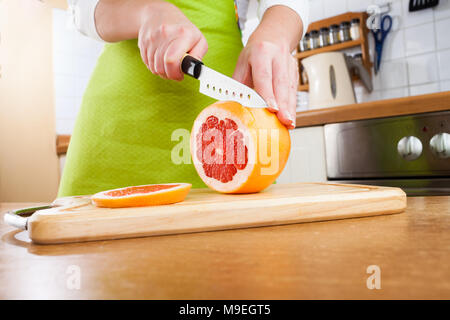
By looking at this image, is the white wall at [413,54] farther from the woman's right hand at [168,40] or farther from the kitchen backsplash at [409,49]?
the woman's right hand at [168,40]

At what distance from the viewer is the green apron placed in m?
0.87

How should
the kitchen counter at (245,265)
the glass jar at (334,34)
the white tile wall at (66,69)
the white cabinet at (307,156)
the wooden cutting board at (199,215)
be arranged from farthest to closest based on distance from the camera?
the white tile wall at (66,69) < the glass jar at (334,34) < the white cabinet at (307,156) < the wooden cutting board at (199,215) < the kitchen counter at (245,265)

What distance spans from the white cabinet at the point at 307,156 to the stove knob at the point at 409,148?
25cm

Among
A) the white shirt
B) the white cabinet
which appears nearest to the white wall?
the white cabinet

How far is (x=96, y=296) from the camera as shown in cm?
24

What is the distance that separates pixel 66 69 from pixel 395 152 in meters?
2.11

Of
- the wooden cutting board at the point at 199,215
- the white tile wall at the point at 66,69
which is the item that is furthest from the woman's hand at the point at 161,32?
the white tile wall at the point at 66,69

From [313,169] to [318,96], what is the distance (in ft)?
2.05

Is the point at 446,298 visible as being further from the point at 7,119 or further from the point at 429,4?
the point at 7,119

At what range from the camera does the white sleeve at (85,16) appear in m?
0.77

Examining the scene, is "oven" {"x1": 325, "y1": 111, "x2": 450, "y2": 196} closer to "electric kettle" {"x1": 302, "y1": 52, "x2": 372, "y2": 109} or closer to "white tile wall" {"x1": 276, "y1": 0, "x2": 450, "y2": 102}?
"electric kettle" {"x1": 302, "y1": 52, "x2": 372, "y2": 109}

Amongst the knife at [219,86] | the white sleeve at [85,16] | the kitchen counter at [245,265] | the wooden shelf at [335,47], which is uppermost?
the wooden shelf at [335,47]

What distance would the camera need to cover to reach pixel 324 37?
6.89 feet

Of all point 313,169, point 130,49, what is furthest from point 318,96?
point 130,49
